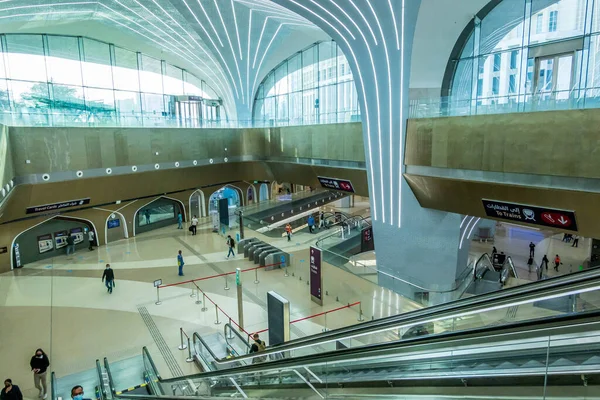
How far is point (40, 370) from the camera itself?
7.61 meters

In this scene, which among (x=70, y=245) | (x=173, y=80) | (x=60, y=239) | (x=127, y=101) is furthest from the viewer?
(x=173, y=80)

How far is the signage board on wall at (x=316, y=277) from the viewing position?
38.3 ft

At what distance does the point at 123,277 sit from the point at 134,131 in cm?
731

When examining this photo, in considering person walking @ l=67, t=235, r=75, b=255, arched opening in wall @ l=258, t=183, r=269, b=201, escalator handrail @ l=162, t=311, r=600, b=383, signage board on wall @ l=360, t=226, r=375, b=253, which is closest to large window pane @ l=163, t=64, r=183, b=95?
arched opening in wall @ l=258, t=183, r=269, b=201

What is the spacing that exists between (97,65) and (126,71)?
1846mm

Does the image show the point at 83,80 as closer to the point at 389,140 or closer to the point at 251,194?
the point at 251,194

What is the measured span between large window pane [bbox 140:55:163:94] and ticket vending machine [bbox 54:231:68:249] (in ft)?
40.5

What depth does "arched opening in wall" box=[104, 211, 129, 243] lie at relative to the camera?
19.3 m

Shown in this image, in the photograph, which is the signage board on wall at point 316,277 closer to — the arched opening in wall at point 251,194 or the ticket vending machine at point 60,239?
the ticket vending machine at point 60,239

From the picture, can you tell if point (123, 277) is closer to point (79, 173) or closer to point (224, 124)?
point (79, 173)

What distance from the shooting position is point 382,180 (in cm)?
1333

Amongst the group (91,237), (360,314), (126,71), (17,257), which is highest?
(126,71)

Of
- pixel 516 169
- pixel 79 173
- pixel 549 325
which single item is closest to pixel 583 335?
pixel 549 325

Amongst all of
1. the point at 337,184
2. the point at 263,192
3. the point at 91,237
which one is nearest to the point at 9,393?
the point at 91,237
